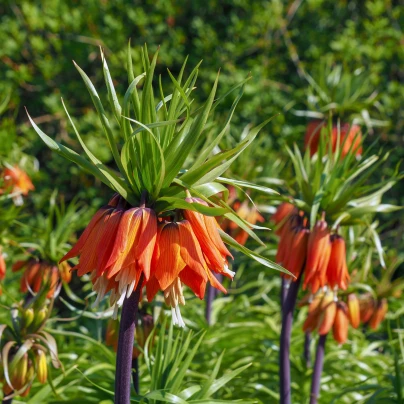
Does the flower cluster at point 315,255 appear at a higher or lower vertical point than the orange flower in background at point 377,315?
lower

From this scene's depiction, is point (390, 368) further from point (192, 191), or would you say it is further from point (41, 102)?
point (41, 102)

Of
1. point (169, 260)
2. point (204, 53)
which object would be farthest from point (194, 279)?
point (204, 53)

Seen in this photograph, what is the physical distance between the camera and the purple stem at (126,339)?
55.1 inches

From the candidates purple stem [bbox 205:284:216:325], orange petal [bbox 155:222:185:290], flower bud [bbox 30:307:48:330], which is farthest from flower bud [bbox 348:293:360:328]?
orange petal [bbox 155:222:185:290]

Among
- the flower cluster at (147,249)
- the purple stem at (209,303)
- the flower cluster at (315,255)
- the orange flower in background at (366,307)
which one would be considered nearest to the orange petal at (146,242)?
the flower cluster at (147,249)

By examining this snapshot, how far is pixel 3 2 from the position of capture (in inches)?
182

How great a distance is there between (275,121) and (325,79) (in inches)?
48.2

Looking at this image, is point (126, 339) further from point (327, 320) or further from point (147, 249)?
point (327, 320)

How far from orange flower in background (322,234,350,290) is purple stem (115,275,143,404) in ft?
2.38

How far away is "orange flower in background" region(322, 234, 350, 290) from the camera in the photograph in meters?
1.95

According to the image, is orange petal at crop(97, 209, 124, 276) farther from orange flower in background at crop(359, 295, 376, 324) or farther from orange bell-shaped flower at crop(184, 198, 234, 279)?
orange flower in background at crop(359, 295, 376, 324)

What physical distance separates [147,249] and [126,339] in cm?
23

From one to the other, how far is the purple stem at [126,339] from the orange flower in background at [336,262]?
73cm

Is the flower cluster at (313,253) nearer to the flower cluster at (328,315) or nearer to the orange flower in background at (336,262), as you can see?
the orange flower in background at (336,262)
